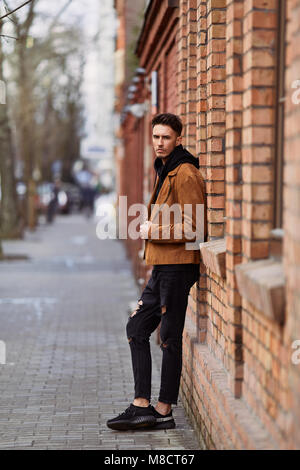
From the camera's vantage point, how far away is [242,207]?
14.8ft

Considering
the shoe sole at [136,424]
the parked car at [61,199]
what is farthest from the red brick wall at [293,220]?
the parked car at [61,199]

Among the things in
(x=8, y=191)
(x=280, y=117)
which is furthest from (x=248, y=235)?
(x=8, y=191)

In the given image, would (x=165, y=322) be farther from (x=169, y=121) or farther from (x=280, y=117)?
(x=280, y=117)

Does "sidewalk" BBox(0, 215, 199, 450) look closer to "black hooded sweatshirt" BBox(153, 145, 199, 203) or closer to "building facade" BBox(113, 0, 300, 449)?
"building facade" BBox(113, 0, 300, 449)

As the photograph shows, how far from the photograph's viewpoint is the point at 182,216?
554 cm

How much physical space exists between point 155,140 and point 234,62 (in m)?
1.34

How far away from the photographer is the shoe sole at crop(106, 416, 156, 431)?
5.84 metres

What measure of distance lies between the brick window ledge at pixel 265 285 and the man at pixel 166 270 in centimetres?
125

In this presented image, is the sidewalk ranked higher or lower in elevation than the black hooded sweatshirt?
lower

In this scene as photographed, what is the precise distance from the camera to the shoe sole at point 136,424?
584 centimetres

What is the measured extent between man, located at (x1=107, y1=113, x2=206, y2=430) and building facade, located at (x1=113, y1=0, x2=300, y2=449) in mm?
157

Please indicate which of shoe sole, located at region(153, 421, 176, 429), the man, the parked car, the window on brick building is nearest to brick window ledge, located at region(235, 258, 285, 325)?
the window on brick building

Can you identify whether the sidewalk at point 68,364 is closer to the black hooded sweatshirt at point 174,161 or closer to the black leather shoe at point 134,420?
the black leather shoe at point 134,420

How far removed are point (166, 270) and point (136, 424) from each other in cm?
109
